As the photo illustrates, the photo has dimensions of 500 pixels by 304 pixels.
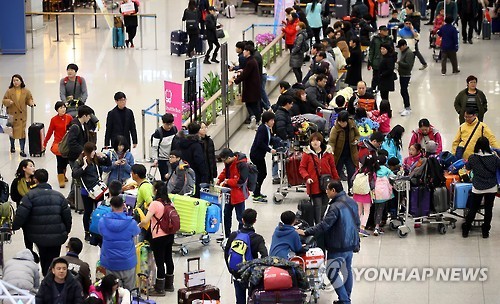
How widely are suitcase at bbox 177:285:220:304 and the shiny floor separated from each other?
0.82m

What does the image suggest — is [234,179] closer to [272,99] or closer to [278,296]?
[278,296]

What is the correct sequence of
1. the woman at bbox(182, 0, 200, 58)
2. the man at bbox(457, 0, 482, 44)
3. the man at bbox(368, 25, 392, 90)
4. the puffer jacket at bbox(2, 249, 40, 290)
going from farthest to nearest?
the man at bbox(457, 0, 482, 44) < the woman at bbox(182, 0, 200, 58) < the man at bbox(368, 25, 392, 90) < the puffer jacket at bbox(2, 249, 40, 290)

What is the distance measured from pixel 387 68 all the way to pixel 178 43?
347 inches

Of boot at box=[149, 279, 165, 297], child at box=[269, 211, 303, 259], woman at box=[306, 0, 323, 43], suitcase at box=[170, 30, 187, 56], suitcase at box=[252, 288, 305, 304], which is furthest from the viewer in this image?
suitcase at box=[170, 30, 187, 56]

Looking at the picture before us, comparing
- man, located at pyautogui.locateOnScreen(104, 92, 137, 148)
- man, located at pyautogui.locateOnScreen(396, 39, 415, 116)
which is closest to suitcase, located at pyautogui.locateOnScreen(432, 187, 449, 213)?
man, located at pyautogui.locateOnScreen(104, 92, 137, 148)

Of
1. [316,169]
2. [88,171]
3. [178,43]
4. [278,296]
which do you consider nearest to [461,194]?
[316,169]

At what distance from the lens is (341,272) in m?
12.4

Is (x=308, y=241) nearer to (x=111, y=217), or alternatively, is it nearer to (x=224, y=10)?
(x=111, y=217)

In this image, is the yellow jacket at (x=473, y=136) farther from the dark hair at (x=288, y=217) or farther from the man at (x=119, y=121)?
the dark hair at (x=288, y=217)

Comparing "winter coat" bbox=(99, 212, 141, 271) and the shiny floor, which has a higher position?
"winter coat" bbox=(99, 212, 141, 271)

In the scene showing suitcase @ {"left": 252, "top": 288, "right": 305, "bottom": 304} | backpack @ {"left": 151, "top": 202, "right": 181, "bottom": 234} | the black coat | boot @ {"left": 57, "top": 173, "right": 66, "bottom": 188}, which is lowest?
boot @ {"left": 57, "top": 173, "right": 66, "bottom": 188}

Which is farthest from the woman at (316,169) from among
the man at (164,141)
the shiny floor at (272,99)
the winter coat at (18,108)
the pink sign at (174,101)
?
the winter coat at (18,108)

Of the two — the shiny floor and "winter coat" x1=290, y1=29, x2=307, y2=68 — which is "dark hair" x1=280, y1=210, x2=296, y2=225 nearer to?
the shiny floor

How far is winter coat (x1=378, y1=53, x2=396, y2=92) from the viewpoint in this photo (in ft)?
70.4
